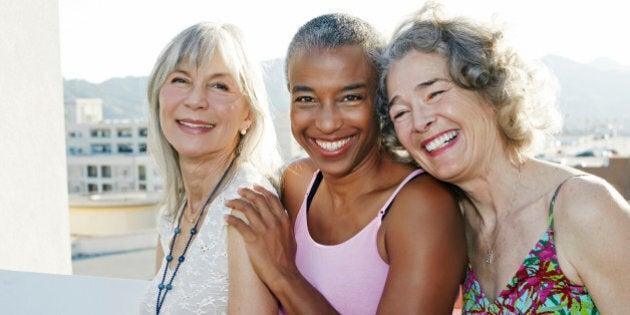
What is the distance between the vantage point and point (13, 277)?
247 cm

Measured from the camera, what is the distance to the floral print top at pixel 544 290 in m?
1.57

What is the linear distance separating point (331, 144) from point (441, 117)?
0.37m

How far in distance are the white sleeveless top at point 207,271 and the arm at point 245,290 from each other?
3.4 inches

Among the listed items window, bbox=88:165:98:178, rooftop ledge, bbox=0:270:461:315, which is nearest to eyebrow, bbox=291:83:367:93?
rooftop ledge, bbox=0:270:461:315

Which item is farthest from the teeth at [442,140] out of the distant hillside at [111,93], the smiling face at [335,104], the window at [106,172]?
the distant hillside at [111,93]

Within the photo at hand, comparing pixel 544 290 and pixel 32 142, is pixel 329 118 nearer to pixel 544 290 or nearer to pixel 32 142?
pixel 544 290

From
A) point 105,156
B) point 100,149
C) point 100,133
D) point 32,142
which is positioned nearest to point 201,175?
point 32,142

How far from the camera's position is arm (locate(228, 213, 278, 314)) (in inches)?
75.1

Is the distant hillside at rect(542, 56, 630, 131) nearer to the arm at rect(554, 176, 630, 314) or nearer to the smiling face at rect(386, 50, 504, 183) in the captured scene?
the smiling face at rect(386, 50, 504, 183)

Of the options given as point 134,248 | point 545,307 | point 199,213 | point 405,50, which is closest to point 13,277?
point 199,213

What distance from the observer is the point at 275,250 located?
189 centimetres

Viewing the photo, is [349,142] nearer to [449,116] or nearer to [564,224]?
[449,116]

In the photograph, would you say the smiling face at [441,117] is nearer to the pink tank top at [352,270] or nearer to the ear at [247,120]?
the pink tank top at [352,270]

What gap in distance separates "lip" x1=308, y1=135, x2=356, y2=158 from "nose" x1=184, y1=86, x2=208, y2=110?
0.41m
